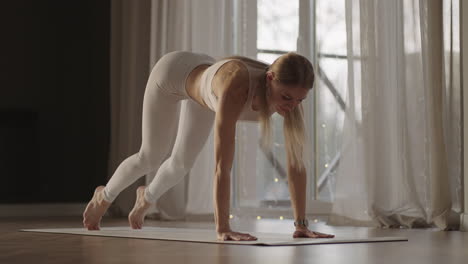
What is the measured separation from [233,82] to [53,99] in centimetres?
340

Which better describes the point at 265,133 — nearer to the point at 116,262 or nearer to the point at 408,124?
the point at 116,262

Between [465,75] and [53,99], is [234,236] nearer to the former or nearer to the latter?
[465,75]

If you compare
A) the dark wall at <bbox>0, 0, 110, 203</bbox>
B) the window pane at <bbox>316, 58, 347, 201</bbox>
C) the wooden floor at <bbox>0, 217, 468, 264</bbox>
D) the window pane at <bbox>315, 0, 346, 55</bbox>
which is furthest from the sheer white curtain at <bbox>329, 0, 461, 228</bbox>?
the dark wall at <bbox>0, 0, 110, 203</bbox>

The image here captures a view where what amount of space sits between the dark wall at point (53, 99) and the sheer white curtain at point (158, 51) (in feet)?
0.72

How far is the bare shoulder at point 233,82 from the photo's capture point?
7.74 ft

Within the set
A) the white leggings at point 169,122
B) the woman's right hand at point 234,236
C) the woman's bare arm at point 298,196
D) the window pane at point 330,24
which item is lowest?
the woman's right hand at point 234,236

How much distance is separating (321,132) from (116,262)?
2.91 metres

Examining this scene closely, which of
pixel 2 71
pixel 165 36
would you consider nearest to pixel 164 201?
pixel 165 36

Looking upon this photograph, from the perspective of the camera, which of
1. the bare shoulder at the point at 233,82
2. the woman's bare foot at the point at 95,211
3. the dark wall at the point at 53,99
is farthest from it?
the dark wall at the point at 53,99

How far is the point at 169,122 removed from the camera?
2857 mm

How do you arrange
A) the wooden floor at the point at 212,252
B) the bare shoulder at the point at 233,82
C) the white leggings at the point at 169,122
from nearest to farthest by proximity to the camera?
the wooden floor at the point at 212,252, the bare shoulder at the point at 233,82, the white leggings at the point at 169,122

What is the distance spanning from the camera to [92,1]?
5.66 m

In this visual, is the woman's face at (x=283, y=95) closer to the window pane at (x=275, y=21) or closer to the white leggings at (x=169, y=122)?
the white leggings at (x=169, y=122)

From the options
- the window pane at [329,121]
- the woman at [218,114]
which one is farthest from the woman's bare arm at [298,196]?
the window pane at [329,121]
